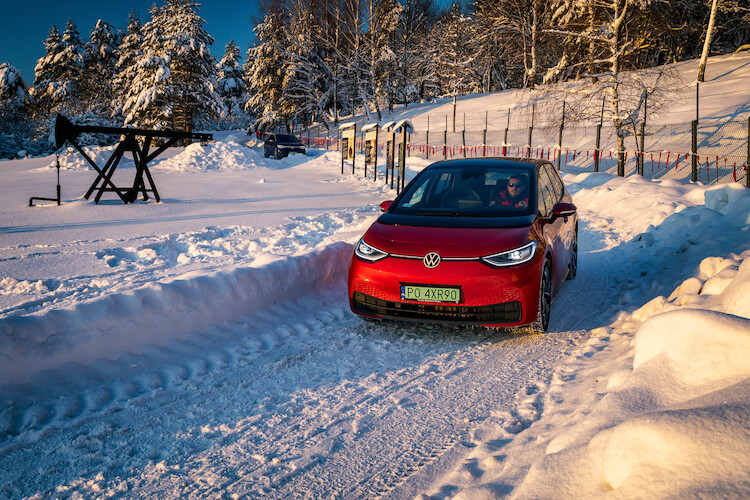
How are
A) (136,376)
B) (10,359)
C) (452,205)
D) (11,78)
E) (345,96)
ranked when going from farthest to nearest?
(345,96) → (11,78) → (452,205) → (136,376) → (10,359)

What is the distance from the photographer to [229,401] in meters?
3.28

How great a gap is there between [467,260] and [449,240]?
0.27 metres

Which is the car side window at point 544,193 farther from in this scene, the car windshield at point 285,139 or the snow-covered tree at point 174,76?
the snow-covered tree at point 174,76

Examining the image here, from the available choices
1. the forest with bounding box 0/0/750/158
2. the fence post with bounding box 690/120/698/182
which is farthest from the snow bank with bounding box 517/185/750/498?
the forest with bounding box 0/0/750/158

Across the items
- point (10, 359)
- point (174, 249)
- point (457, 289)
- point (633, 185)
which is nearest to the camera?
point (10, 359)

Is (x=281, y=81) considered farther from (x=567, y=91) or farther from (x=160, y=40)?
(x=567, y=91)

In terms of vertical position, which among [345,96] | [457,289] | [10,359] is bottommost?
[10,359]

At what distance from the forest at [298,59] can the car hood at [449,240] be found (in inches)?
1386

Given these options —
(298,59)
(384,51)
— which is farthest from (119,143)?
(298,59)

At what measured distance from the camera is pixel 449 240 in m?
4.22

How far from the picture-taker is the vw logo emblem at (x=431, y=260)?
408 centimetres

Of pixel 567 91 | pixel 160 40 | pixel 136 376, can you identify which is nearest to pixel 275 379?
pixel 136 376

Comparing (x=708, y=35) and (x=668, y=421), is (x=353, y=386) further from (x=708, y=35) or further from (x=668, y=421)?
(x=708, y=35)

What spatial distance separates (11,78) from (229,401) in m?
61.2
